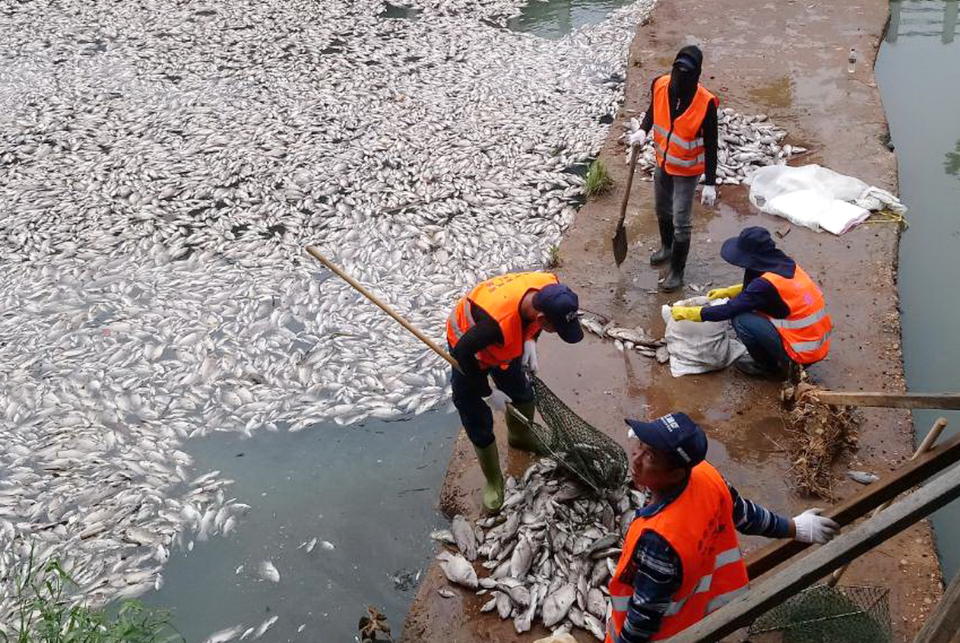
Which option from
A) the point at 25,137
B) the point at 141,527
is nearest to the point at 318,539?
the point at 141,527

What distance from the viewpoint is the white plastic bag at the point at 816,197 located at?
6.94 m

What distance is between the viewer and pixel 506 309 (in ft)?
13.0

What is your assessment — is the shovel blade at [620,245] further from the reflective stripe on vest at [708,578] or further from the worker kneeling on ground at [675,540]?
the reflective stripe on vest at [708,578]

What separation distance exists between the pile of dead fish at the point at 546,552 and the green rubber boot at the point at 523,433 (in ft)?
0.80

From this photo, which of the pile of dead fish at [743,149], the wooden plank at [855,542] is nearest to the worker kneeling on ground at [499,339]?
the wooden plank at [855,542]

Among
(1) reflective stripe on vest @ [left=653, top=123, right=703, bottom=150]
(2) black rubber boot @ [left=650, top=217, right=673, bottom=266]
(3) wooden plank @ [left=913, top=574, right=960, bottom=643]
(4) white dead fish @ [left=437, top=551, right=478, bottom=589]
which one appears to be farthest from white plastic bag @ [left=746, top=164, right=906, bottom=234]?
(3) wooden plank @ [left=913, top=574, right=960, bottom=643]

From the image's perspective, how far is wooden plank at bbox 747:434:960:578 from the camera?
118 inches

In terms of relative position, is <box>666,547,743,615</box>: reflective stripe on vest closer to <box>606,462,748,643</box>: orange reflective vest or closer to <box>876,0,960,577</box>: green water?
<box>606,462,748,643</box>: orange reflective vest

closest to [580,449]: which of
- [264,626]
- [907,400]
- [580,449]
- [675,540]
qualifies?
[580,449]

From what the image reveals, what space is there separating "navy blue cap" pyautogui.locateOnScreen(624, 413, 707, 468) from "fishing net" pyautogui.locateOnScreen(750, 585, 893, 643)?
135cm

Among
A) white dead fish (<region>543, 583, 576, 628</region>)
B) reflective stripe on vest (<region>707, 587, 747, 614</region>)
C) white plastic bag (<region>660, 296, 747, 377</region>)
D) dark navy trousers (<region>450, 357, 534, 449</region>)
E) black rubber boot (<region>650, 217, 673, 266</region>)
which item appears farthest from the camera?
black rubber boot (<region>650, 217, 673, 266</region>)

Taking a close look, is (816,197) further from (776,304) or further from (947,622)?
(947,622)

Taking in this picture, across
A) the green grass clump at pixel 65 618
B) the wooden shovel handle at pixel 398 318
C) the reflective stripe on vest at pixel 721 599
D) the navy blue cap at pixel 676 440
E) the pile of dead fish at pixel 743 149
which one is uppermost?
the navy blue cap at pixel 676 440

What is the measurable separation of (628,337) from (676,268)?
0.82m
